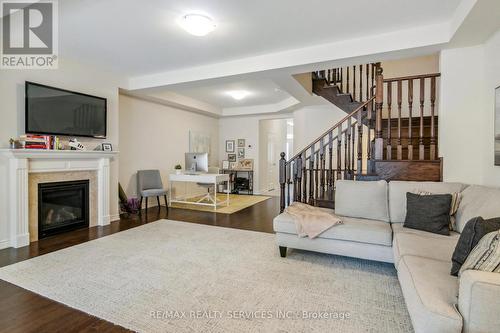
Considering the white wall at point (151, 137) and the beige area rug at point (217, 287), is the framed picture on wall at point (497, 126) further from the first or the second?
the white wall at point (151, 137)

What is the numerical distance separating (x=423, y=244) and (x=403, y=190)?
92cm

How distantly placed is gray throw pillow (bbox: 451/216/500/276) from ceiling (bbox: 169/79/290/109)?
409 centimetres

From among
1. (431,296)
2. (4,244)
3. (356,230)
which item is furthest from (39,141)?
(431,296)

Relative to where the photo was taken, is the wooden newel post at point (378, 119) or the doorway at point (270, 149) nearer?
the wooden newel post at point (378, 119)

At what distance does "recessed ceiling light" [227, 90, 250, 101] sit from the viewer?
595 centimetres

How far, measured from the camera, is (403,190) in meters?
2.93

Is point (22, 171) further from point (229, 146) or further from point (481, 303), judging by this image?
point (229, 146)

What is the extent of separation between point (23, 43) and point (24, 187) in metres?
1.81

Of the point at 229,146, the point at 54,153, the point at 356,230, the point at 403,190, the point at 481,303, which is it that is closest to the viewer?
the point at 481,303

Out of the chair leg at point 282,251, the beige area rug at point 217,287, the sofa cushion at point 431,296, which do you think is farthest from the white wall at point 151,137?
the sofa cushion at point 431,296

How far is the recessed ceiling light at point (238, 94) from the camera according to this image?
5.95 m

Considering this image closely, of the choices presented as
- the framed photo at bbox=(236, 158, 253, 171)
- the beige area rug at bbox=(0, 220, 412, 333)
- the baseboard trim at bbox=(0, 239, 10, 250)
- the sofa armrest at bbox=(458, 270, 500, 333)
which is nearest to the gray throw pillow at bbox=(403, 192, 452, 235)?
the beige area rug at bbox=(0, 220, 412, 333)

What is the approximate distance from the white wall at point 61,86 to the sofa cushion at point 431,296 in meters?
4.39

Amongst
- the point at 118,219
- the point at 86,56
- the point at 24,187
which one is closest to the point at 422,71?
the point at 86,56
